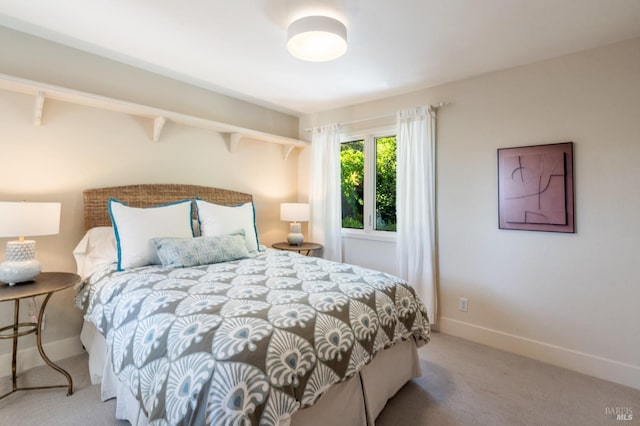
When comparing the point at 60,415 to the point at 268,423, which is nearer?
the point at 268,423

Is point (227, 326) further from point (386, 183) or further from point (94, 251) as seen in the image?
point (386, 183)

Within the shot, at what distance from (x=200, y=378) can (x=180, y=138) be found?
2551mm

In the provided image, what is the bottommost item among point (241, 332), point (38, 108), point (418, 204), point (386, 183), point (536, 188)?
point (241, 332)

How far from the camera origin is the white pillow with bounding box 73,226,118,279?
2.27 m

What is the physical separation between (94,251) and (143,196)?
1.97 feet

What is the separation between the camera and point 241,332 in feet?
3.92

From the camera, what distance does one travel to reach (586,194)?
228cm

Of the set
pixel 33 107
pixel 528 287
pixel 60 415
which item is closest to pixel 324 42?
pixel 33 107

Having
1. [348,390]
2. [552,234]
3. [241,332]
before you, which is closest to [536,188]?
[552,234]

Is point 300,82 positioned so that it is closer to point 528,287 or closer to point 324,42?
point 324,42

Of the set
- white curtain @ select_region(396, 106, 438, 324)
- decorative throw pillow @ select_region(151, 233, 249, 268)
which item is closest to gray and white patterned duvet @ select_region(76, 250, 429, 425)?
decorative throw pillow @ select_region(151, 233, 249, 268)

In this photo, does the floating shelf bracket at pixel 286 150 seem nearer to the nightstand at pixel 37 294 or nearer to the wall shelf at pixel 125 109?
the wall shelf at pixel 125 109

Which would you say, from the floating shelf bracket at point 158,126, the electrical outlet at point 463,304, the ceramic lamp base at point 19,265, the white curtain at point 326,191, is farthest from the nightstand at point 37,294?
the electrical outlet at point 463,304

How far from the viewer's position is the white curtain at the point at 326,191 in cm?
371
